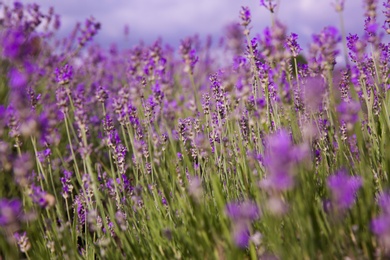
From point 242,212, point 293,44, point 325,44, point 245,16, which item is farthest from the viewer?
point 293,44

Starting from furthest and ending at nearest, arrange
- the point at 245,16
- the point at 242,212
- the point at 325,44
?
the point at 245,16
the point at 325,44
the point at 242,212

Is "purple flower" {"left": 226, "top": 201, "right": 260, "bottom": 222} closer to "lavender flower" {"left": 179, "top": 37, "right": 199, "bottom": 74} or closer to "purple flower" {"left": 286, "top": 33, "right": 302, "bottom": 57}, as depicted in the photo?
"lavender flower" {"left": 179, "top": 37, "right": 199, "bottom": 74}

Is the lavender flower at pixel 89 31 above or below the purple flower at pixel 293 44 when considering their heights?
above

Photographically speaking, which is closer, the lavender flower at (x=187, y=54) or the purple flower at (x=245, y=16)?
the lavender flower at (x=187, y=54)

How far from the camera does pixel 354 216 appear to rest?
1810 mm

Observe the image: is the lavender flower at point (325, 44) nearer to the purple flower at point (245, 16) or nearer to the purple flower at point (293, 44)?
the purple flower at point (245, 16)

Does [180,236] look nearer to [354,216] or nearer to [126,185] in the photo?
[354,216]

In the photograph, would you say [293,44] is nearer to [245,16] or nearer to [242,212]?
→ [245,16]

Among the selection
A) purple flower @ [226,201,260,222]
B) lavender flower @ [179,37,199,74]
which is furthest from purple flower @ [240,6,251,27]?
purple flower @ [226,201,260,222]

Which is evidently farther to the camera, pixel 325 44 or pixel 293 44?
pixel 293 44

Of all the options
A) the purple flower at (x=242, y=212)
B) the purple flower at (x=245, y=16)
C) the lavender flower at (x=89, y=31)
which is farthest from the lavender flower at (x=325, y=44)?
the lavender flower at (x=89, y=31)

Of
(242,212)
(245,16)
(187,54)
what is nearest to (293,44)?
(245,16)

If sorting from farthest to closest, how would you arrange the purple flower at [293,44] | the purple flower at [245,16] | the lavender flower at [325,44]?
the purple flower at [293,44] → the purple flower at [245,16] → the lavender flower at [325,44]

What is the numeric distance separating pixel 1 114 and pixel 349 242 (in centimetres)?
181
